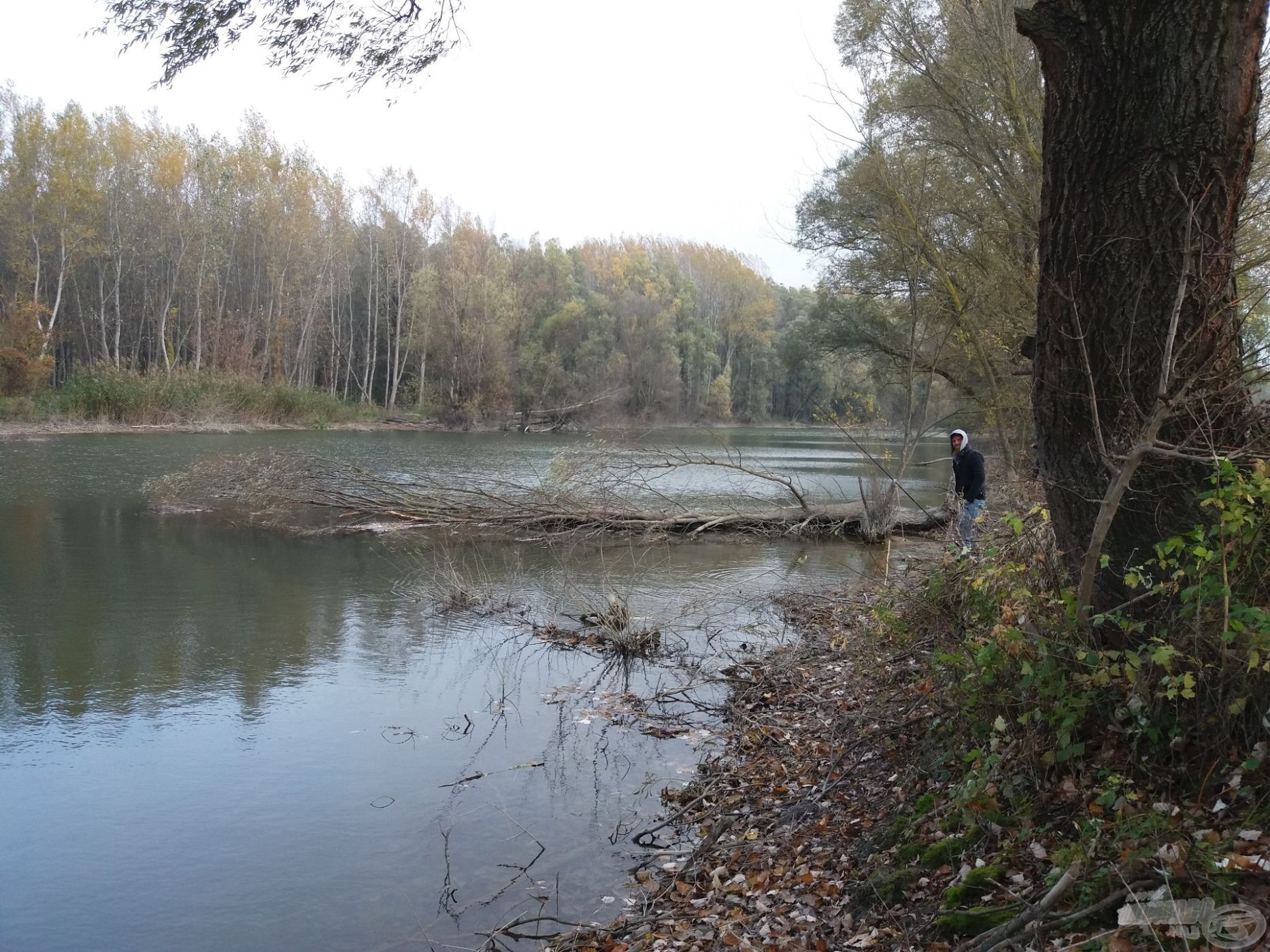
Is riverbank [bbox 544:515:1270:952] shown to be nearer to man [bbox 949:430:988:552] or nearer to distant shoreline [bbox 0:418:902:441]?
man [bbox 949:430:988:552]

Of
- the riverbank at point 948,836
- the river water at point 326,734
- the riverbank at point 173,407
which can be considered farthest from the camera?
the riverbank at point 173,407

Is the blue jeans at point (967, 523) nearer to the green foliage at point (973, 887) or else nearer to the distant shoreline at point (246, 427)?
the green foliage at point (973, 887)

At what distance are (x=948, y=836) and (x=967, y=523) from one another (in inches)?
249

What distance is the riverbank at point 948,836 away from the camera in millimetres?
2768

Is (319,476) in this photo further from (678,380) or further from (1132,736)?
(678,380)

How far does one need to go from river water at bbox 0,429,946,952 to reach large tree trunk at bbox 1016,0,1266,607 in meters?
3.15

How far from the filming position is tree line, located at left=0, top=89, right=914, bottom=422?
43.1m

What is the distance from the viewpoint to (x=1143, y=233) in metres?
3.86

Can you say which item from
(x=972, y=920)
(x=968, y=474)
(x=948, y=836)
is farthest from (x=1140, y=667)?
(x=968, y=474)

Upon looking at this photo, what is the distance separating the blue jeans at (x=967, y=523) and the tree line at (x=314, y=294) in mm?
29561

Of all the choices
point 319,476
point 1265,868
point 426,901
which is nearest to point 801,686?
point 426,901

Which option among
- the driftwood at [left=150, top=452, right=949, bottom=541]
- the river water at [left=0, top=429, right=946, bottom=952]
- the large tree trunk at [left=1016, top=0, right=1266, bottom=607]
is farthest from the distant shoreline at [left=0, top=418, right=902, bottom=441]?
the large tree trunk at [left=1016, top=0, right=1266, bottom=607]

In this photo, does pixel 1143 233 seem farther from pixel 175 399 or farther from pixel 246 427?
pixel 246 427

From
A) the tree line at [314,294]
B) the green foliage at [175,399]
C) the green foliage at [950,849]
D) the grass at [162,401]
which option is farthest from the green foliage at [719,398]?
the green foliage at [950,849]
